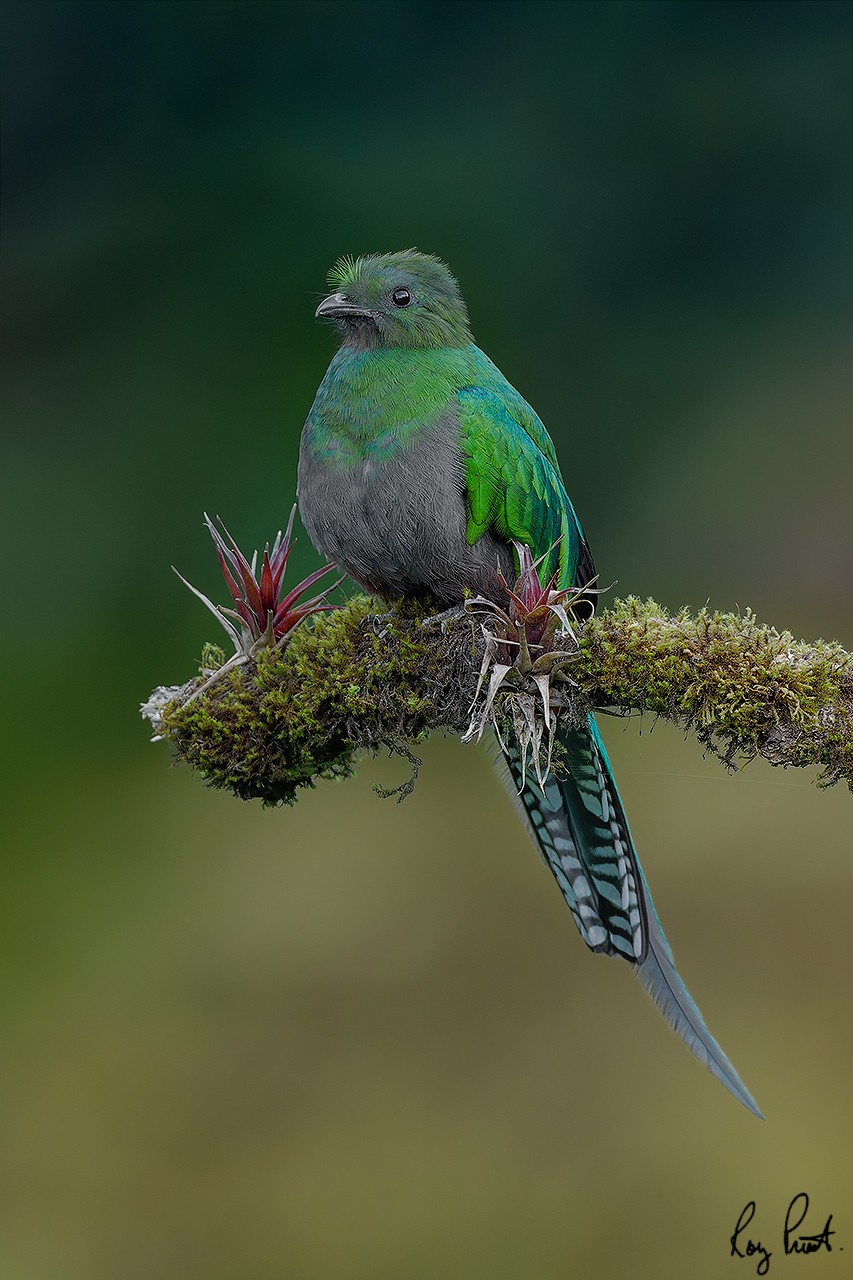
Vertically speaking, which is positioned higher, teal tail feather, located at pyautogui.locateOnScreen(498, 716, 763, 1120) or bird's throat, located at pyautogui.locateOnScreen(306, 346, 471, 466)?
bird's throat, located at pyautogui.locateOnScreen(306, 346, 471, 466)

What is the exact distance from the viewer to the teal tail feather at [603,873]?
2596 millimetres

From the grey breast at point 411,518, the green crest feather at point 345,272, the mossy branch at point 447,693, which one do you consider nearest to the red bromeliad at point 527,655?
the mossy branch at point 447,693

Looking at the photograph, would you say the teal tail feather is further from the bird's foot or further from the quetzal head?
the quetzal head

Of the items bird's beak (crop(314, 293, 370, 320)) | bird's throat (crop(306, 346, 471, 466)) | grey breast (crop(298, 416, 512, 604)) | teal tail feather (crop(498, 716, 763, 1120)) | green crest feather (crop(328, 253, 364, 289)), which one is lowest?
teal tail feather (crop(498, 716, 763, 1120))

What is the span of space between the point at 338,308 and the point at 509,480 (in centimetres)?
65

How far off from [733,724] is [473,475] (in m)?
0.91

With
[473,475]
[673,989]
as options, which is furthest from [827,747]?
[473,475]

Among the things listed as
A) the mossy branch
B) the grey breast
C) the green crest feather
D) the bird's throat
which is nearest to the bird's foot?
the mossy branch

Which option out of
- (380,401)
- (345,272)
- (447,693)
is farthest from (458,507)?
(345,272)

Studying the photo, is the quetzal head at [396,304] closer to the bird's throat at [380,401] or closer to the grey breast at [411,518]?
the bird's throat at [380,401]

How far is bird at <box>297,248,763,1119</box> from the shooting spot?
A: 2.62 meters

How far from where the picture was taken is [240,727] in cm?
236

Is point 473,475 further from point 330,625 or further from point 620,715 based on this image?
point 620,715

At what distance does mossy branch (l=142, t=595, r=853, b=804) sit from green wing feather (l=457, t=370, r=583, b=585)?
0.34 meters
